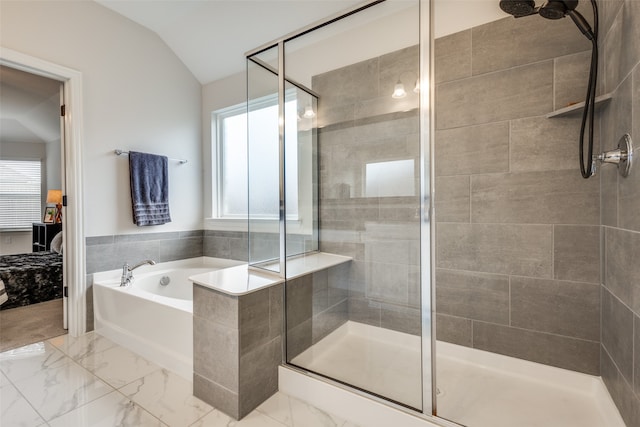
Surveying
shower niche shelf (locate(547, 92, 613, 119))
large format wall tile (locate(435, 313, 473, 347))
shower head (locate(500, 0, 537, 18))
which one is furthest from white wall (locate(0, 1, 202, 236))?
shower niche shelf (locate(547, 92, 613, 119))

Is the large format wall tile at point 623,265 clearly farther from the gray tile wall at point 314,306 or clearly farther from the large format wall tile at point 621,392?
the gray tile wall at point 314,306

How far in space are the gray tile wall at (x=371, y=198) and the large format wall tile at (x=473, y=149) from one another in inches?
5.1

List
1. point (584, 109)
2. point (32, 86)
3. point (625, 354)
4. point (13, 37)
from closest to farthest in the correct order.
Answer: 1. point (625, 354)
2. point (584, 109)
3. point (13, 37)
4. point (32, 86)

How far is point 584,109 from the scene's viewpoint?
142 cm

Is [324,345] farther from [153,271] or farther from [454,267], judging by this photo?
[153,271]

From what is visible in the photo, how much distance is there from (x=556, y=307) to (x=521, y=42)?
5.02 feet

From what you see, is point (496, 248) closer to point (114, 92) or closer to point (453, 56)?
point (453, 56)

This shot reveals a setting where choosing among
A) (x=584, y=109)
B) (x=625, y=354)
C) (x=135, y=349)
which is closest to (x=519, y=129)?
(x=584, y=109)

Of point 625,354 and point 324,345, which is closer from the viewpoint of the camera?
point 625,354

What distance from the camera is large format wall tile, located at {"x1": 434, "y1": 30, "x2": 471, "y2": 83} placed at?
1.84 metres

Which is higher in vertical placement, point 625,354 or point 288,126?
point 288,126

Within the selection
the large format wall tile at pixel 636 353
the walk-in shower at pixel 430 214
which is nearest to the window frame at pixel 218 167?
the walk-in shower at pixel 430 214

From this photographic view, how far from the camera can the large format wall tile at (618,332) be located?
118 centimetres

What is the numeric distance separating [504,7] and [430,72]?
48 cm
